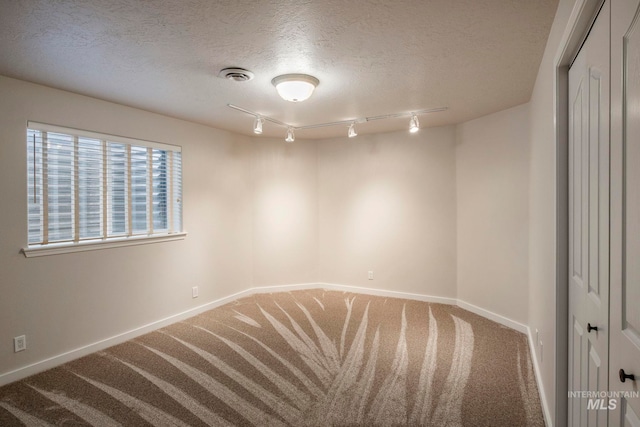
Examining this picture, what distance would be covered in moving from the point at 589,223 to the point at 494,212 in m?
Result: 2.80

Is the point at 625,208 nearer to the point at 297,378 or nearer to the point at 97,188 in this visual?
the point at 297,378

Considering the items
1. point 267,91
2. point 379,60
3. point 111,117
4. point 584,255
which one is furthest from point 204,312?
point 584,255

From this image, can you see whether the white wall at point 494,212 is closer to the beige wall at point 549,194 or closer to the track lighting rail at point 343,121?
the track lighting rail at point 343,121

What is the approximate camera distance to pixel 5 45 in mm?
2186

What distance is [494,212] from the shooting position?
4.02 meters

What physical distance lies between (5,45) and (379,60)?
249 centimetres

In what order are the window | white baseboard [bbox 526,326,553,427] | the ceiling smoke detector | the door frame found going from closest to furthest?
1. the door frame
2. white baseboard [bbox 526,326,553,427]
3. the ceiling smoke detector
4. the window

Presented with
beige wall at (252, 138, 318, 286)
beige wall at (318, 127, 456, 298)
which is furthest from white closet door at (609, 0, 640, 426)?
beige wall at (252, 138, 318, 286)

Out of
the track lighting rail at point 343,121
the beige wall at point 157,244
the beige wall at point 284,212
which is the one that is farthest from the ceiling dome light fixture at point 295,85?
the beige wall at point 284,212

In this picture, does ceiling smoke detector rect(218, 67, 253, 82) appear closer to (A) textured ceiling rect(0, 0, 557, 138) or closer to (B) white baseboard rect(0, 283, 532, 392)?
(A) textured ceiling rect(0, 0, 557, 138)

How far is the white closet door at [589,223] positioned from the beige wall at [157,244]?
383 centimetres

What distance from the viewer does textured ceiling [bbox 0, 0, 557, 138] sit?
1831 millimetres

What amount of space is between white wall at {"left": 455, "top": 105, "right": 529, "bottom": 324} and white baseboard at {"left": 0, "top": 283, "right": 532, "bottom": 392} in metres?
0.10

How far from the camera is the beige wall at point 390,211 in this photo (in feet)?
15.4
